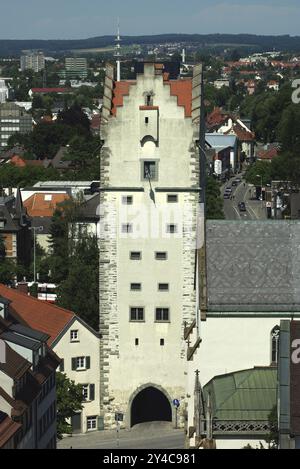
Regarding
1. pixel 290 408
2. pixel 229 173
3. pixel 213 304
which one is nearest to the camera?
pixel 290 408

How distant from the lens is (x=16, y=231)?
112062 millimetres

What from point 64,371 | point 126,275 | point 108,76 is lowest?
point 64,371

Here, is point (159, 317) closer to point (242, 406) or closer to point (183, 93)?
point (183, 93)

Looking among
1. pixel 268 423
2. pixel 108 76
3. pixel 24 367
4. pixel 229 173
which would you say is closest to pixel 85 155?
pixel 229 173

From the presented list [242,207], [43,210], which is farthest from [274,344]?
[242,207]

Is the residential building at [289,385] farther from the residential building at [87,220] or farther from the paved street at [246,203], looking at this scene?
the paved street at [246,203]

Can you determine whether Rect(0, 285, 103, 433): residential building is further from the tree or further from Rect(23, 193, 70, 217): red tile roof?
Rect(23, 193, 70, 217): red tile roof

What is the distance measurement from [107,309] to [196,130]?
7.87m

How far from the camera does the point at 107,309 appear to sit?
60.4 m

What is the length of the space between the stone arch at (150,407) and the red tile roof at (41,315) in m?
4.00

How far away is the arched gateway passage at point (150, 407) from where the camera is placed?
61344 millimetres

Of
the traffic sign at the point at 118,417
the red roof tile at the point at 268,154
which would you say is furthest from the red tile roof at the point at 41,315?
the red roof tile at the point at 268,154

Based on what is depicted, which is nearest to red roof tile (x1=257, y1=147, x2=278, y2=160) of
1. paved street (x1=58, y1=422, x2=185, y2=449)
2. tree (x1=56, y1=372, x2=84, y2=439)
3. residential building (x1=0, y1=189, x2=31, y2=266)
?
residential building (x1=0, y1=189, x2=31, y2=266)

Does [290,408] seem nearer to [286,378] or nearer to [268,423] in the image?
[286,378]
